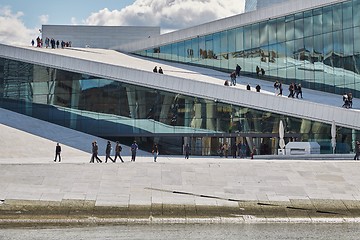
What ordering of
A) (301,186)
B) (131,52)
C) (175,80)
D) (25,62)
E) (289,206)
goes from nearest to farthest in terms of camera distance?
(289,206) < (301,186) < (175,80) < (25,62) < (131,52)

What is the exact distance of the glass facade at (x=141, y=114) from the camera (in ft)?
136

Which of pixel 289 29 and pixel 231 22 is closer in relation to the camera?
pixel 289 29

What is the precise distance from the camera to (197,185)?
28.9 meters

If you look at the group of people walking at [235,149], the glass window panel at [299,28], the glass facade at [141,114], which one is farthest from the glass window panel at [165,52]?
the group of people walking at [235,149]

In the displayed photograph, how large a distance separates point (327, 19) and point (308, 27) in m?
1.39

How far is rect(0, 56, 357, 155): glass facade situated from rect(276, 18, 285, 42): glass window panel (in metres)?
8.00

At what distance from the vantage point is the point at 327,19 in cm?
4531

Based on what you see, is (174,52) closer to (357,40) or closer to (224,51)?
(224,51)

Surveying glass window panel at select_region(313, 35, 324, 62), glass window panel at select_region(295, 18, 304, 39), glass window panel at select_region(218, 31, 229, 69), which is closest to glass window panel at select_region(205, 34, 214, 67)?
glass window panel at select_region(218, 31, 229, 69)

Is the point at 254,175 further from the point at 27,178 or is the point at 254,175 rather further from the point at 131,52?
the point at 131,52

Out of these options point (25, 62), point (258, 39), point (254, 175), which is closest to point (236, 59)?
point (258, 39)

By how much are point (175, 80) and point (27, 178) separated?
15.8 m

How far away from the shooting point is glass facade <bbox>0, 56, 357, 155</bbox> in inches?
1629

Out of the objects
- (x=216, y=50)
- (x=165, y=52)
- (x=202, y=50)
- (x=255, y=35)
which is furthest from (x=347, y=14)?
(x=165, y=52)
